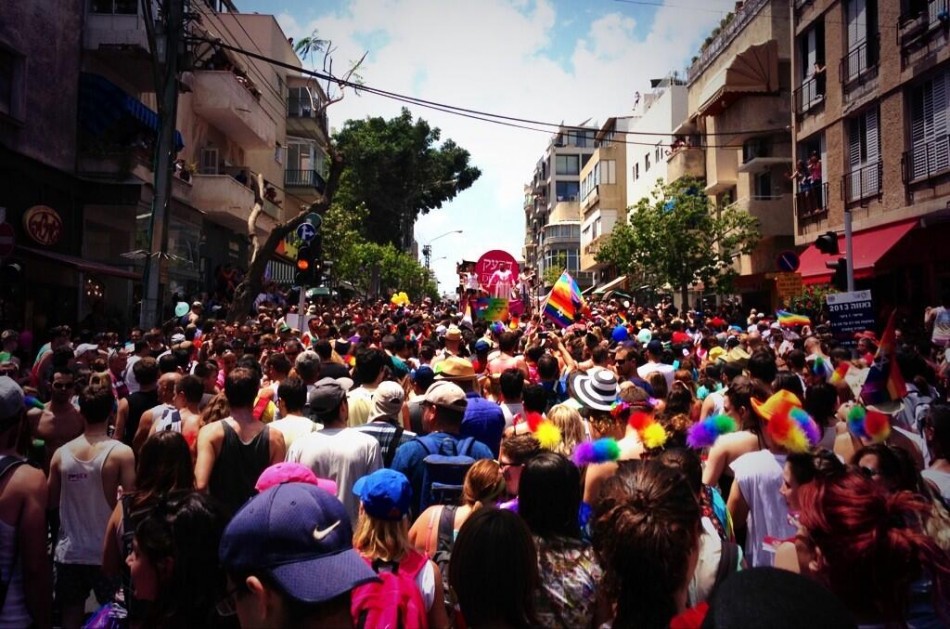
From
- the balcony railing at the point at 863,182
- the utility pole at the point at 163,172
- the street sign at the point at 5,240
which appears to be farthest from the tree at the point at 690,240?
the street sign at the point at 5,240

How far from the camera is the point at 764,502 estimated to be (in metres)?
4.14

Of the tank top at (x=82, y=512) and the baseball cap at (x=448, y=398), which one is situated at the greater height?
the baseball cap at (x=448, y=398)

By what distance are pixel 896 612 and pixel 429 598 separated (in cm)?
164

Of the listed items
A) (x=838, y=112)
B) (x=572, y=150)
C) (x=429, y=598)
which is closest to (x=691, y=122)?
(x=838, y=112)

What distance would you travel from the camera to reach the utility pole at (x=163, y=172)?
13.2 m

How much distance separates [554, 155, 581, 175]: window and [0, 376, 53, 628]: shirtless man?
86.7 m

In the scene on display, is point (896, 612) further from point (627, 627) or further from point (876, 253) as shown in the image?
point (876, 253)

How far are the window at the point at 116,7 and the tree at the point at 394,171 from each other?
32.3m

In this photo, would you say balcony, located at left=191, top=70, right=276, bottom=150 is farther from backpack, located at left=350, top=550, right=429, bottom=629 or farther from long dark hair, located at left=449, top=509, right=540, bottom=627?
long dark hair, located at left=449, top=509, right=540, bottom=627

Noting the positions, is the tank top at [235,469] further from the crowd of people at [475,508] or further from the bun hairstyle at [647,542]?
the bun hairstyle at [647,542]

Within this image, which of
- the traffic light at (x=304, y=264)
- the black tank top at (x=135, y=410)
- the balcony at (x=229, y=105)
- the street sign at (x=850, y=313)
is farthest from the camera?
the balcony at (x=229, y=105)

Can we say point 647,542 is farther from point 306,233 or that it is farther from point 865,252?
point 865,252

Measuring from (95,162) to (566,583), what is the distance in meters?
19.9

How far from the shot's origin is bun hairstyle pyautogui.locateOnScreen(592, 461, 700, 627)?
2455mm
